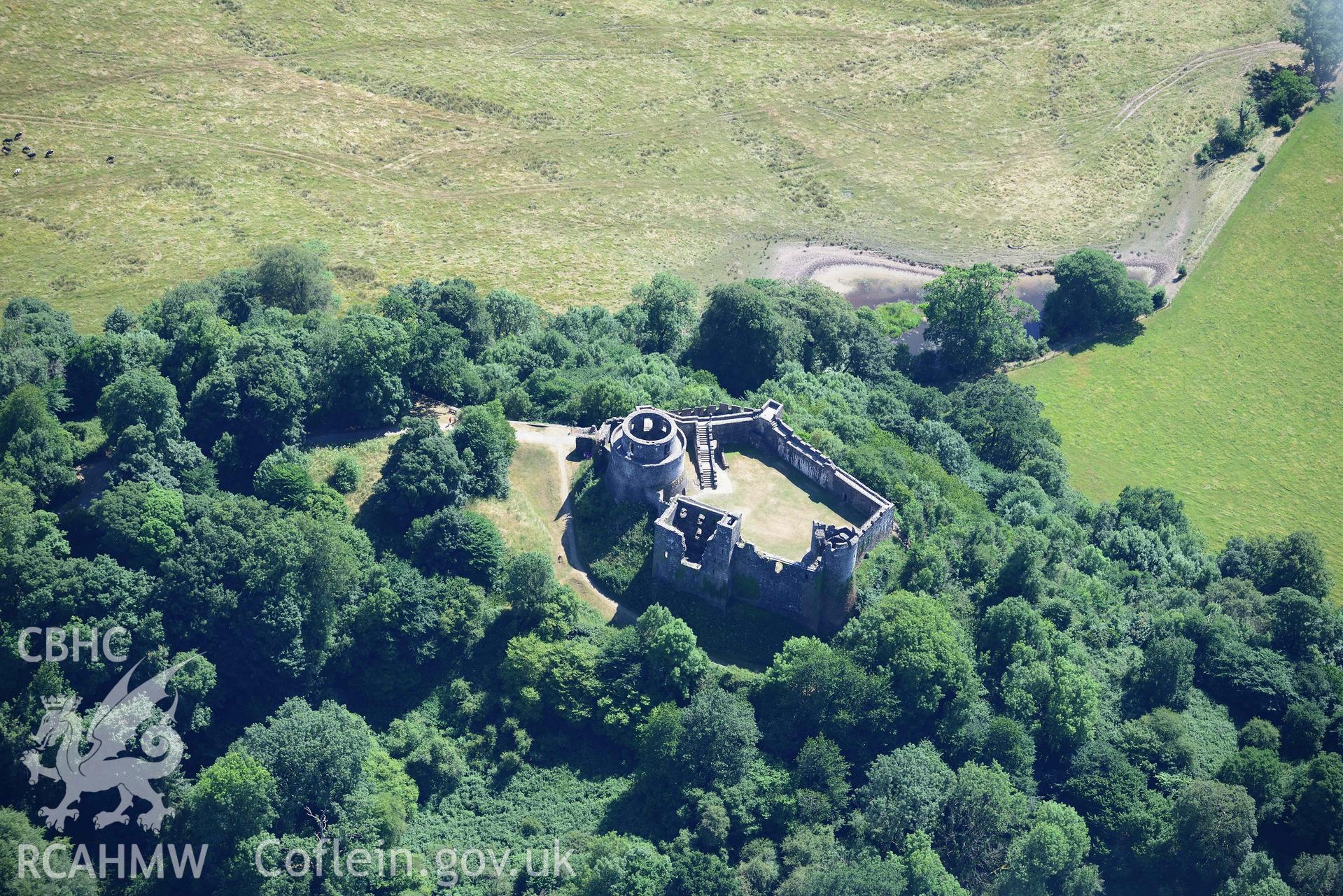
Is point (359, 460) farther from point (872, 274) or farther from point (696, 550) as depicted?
point (872, 274)

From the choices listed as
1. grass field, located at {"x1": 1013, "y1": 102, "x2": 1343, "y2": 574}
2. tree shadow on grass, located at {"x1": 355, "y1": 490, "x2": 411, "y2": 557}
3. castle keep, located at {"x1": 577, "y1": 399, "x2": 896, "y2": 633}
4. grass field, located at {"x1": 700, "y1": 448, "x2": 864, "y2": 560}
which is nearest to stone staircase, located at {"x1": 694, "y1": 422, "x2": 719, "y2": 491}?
castle keep, located at {"x1": 577, "y1": 399, "x2": 896, "y2": 633}

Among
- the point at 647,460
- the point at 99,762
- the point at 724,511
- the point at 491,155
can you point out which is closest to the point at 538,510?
the point at 647,460

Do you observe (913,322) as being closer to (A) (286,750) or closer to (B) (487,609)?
(B) (487,609)

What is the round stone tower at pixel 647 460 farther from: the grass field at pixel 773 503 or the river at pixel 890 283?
the river at pixel 890 283

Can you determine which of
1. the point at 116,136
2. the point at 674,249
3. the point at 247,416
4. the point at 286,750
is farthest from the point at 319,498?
the point at 116,136

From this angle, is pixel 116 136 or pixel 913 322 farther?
pixel 116 136

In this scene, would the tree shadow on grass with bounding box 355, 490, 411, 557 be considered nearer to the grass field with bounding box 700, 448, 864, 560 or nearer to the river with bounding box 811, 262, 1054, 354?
the grass field with bounding box 700, 448, 864, 560

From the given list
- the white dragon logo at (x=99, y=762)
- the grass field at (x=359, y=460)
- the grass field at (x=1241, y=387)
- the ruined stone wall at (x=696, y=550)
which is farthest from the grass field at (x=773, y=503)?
the white dragon logo at (x=99, y=762)

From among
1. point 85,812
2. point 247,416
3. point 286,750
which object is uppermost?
point 247,416
